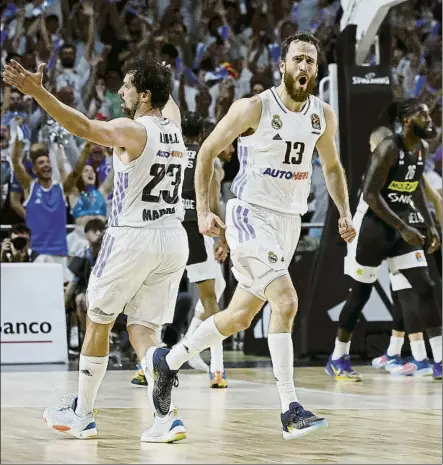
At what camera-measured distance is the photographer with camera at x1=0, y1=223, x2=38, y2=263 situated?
498 inches

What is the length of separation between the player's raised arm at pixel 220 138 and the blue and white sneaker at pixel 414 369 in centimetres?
503

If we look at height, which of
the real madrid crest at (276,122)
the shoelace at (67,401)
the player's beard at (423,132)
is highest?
the real madrid crest at (276,122)

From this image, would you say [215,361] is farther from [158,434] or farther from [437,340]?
[158,434]

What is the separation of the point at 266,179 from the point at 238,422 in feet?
5.22

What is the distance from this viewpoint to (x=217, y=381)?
9781 mm

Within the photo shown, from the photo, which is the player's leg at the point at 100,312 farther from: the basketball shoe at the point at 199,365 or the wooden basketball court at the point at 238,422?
the basketball shoe at the point at 199,365

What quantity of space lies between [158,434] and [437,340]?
5374mm

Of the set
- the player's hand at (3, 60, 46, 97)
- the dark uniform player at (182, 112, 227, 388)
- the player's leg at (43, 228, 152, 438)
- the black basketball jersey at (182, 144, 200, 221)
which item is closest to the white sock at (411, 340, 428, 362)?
the dark uniform player at (182, 112, 227, 388)

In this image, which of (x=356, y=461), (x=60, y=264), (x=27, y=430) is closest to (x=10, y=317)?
(x=60, y=264)

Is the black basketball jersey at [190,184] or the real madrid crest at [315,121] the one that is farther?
the black basketball jersey at [190,184]

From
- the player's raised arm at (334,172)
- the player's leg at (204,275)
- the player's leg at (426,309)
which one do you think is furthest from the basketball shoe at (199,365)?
the player's raised arm at (334,172)

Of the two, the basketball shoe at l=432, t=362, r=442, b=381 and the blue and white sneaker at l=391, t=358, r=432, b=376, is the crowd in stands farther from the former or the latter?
the basketball shoe at l=432, t=362, r=442, b=381

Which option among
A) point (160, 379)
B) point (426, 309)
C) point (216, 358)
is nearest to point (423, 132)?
point (426, 309)

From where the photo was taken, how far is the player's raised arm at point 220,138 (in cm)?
675
